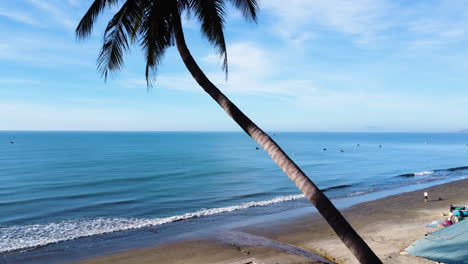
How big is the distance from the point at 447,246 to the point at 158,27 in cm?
1048

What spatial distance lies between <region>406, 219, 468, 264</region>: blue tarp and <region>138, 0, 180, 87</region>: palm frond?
31.8 ft

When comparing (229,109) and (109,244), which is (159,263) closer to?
(109,244)

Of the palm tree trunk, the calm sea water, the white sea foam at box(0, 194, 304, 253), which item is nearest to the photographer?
the palm tree trunk

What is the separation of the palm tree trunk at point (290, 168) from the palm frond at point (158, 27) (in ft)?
1.40

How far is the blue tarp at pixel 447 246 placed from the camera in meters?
9.23

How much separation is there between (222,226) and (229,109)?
50.2ft

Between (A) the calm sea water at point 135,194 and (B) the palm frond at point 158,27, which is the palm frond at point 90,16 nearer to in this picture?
(B) the palm frond at point 158,27

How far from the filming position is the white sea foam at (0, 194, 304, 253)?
16.8 metres

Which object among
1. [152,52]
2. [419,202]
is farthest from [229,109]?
[419,202]

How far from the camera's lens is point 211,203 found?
1056 inches

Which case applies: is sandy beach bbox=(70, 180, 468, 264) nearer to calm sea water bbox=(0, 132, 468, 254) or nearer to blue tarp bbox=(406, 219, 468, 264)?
blue tarp bbox=(406, 219, 468, 264)

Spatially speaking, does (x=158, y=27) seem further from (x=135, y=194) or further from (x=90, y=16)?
(x=135, y=194)

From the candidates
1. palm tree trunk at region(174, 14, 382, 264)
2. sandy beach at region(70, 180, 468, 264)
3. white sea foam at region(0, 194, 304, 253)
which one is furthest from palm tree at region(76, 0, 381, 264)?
white sea foam at region(0, 194, 304, 253)

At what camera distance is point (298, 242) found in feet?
52.9
